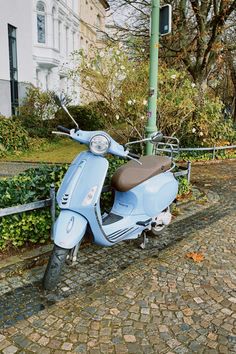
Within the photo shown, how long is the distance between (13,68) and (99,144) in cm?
1270

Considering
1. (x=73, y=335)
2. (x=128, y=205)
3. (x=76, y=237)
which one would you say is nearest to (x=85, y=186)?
(x=76, y=237)

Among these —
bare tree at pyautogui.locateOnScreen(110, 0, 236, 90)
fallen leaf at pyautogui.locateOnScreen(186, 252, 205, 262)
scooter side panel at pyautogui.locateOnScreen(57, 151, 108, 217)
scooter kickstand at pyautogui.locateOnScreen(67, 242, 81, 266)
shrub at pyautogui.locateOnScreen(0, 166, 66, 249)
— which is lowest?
fallen leaf at pyautogui.locateOnScreen(186, 252, 205, 262)

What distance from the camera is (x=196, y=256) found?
3564 millimetres

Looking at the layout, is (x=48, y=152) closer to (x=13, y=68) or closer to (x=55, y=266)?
(x=13, y=68)

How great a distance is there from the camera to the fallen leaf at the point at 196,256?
3.50 metres

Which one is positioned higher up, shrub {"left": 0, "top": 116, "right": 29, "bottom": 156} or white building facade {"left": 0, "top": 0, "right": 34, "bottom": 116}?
white building facade {"left": 0, "top": 0, "right": 34, "bottom": 116}

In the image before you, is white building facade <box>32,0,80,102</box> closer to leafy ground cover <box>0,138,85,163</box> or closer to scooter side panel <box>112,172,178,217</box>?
leafy ground cover <box>0,138,85,163</box>

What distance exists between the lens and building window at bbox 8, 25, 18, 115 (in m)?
13.7

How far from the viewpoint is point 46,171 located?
3.87 meters

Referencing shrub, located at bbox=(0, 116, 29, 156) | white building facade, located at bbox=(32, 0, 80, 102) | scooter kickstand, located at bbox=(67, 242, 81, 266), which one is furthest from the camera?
white building facade, located at bbox=(32, 0, 80, 102)

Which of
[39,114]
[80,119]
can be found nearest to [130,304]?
[39,114]

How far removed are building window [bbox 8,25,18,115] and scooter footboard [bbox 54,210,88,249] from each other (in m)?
11.6

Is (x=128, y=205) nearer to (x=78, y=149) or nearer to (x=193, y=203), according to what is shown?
(x=193, y=203)

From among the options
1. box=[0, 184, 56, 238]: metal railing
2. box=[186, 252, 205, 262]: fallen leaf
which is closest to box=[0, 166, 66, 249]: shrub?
box=[0, 184, 56, 238]: metal railing
